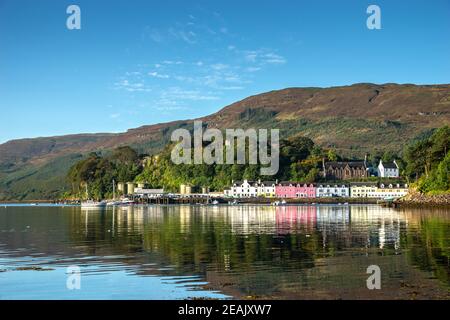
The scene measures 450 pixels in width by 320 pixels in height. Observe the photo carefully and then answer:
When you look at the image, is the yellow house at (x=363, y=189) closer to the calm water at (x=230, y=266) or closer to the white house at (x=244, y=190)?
the white house at (x=244, y=190)

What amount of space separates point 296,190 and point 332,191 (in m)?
11.9

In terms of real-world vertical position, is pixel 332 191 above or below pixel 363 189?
below

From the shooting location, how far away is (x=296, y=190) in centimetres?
18512

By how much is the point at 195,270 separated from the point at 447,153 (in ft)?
341

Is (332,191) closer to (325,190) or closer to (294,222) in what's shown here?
(325,190)

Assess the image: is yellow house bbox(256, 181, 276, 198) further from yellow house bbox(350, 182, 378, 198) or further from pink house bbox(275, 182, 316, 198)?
yellow house bbox(350, 182, 378, 198)

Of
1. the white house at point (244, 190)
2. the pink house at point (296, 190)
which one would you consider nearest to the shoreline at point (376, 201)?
the pink house at point (296, 190)

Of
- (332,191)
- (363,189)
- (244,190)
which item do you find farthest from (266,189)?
(363,189)

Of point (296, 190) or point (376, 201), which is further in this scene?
point (296, 190)

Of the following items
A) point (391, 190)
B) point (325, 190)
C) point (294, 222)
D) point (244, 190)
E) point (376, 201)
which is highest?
point (244, 190)

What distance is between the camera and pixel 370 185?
611ft

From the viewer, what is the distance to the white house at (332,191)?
185875 mm
